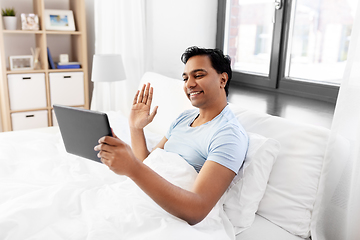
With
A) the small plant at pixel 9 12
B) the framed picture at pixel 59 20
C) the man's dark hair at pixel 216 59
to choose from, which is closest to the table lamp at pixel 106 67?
the framed picture at pixel 59 20

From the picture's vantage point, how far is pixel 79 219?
1.06m

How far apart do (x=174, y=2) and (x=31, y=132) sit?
5.42ft

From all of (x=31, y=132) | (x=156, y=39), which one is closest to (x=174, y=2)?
(x=156, y=39)

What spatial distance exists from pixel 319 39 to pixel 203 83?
3.81 feet

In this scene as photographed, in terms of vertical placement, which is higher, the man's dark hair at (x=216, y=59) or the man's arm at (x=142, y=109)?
the man's dark hair at (x=216, y=59)

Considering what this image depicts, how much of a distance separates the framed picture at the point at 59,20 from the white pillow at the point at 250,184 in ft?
7.46

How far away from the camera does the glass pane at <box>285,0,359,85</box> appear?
194 centimetres

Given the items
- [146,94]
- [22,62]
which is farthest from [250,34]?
[22,62]

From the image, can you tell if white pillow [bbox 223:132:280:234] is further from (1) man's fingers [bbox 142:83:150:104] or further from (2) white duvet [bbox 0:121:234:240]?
(1) man's fingers [bbox 142:83:150:104]

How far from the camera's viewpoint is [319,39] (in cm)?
208

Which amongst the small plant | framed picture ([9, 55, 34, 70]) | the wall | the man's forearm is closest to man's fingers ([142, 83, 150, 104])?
the man's forearm

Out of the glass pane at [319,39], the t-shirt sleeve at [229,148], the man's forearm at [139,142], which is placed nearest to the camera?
the t-shirt sleeve at [229,148]

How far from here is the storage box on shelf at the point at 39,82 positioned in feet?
8.85

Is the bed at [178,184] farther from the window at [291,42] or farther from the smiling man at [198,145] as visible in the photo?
the window at [291,42]
